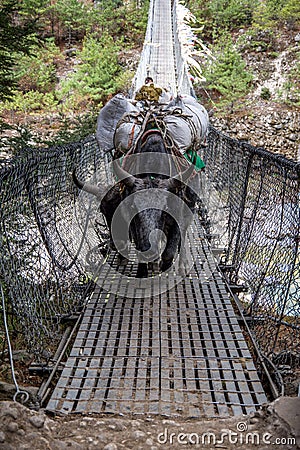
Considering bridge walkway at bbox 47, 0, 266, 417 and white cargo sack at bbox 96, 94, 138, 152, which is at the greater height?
white cargo sack at bbox 96, 94, 138, 152

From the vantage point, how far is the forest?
13086 mm

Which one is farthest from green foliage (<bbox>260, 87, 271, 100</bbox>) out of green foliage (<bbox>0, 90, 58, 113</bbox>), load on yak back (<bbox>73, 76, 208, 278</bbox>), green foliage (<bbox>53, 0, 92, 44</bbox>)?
load on yak back (<bbox>73, 76, 208, 278</bbox>)

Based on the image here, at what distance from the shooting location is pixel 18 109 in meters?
13.5

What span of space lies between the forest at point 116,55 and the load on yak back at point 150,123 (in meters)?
6.45

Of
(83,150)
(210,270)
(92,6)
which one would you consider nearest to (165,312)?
(210,270)

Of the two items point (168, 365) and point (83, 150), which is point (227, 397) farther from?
point (83, 150)

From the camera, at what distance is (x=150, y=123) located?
368 cm

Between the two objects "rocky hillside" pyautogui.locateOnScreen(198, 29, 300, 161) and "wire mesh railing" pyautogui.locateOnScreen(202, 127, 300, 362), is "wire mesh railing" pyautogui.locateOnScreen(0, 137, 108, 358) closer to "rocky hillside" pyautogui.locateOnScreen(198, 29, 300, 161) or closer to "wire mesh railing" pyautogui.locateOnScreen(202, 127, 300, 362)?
"wire mesh railing" pyautogui.locateOnScreen(202, 127, 300, 362)

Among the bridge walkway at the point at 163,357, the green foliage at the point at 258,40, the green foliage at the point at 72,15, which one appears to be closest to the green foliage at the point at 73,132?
the bridge walkway at the point at 163,357

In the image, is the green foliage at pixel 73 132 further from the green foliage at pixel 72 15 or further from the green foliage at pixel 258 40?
the green foliage at pixel 72 15

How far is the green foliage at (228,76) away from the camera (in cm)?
1275

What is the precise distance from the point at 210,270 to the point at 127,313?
1.07 meters

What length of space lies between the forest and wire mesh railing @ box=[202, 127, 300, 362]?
716 cm

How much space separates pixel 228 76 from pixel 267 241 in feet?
35.3
